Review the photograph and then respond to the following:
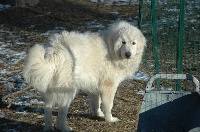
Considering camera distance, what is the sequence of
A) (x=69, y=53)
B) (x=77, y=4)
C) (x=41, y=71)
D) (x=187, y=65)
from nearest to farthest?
(x=41, y=71) < (x=69, y=53) < (x=187, y=65) < (x=77, y=4)

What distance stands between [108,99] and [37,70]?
1.40 m

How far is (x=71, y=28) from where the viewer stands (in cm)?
1127

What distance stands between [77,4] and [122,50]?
10.4 meters

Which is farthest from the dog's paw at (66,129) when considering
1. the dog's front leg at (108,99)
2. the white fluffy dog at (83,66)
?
the dog's front leg at (108,99)

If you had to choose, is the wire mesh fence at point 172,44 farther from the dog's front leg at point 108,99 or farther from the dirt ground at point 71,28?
the dog's front leg at point 108,99

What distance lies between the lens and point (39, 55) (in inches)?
165

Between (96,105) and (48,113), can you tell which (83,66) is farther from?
(96,105)

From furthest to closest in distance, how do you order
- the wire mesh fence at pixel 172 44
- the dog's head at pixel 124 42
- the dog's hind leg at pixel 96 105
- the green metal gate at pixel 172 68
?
1. the wire mesh fence at pixel 172 44
2. the dog's hind leg at pixel 96 105
3. the dog's head at pixel 124 42
4. the green metal gate at pixel 172 68

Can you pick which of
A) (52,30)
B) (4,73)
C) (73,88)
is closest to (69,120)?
(73,88)

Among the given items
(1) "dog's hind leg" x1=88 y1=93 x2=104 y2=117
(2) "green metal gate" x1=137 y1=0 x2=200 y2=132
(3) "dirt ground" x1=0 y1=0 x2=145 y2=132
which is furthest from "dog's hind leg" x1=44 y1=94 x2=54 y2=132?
(2) "green metal gate" x1=137 y1=0 x2=200 y2=132

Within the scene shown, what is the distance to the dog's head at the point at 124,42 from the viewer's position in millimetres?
4961

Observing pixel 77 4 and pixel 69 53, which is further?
pixel 77 4

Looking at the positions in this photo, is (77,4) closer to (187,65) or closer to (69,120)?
(187,65)

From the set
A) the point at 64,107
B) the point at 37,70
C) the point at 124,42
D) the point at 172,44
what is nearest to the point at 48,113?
the point at 64,107
